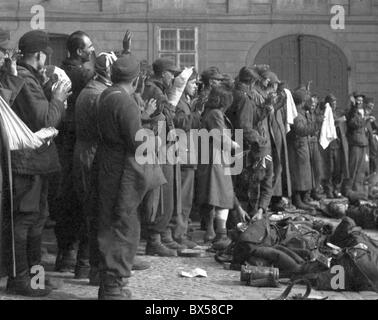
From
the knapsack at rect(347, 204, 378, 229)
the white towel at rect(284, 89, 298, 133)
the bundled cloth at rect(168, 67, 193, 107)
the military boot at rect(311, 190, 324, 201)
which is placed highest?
the bundled cloth at rect(168, 67, 193, 107)

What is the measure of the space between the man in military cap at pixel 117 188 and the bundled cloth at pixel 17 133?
0.58 m

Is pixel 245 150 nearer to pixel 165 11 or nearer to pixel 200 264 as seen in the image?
pixel 200 264

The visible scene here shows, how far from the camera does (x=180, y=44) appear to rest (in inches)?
925

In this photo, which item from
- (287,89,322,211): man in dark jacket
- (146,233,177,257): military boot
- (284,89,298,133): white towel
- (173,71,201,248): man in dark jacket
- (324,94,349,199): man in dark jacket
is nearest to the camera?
(146,233,177,257): military boot

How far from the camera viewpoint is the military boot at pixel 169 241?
923cm

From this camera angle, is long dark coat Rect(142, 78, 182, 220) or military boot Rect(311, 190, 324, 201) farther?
military boot Rect(311, 190, 324, 201)

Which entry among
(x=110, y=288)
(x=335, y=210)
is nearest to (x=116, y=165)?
(x=110, y=288)

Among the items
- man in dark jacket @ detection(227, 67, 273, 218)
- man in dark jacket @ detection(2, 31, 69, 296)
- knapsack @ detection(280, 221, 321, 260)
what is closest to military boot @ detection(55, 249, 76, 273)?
man in dark jacket @ detection(2, 31, 69, 296)

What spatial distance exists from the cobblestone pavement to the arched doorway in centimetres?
1589

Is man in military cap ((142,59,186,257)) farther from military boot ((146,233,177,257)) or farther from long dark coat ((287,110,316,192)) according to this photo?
long dark coat ((287,110,316,192))

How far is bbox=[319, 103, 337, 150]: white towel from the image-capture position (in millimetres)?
15000

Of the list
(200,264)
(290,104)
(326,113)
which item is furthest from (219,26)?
(200,264)

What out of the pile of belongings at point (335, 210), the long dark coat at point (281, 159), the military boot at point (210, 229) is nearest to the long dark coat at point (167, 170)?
the military boot at point (210, 229)

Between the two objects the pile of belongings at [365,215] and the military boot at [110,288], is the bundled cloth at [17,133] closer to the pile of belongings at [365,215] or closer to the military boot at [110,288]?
the military boot at [110,288]
